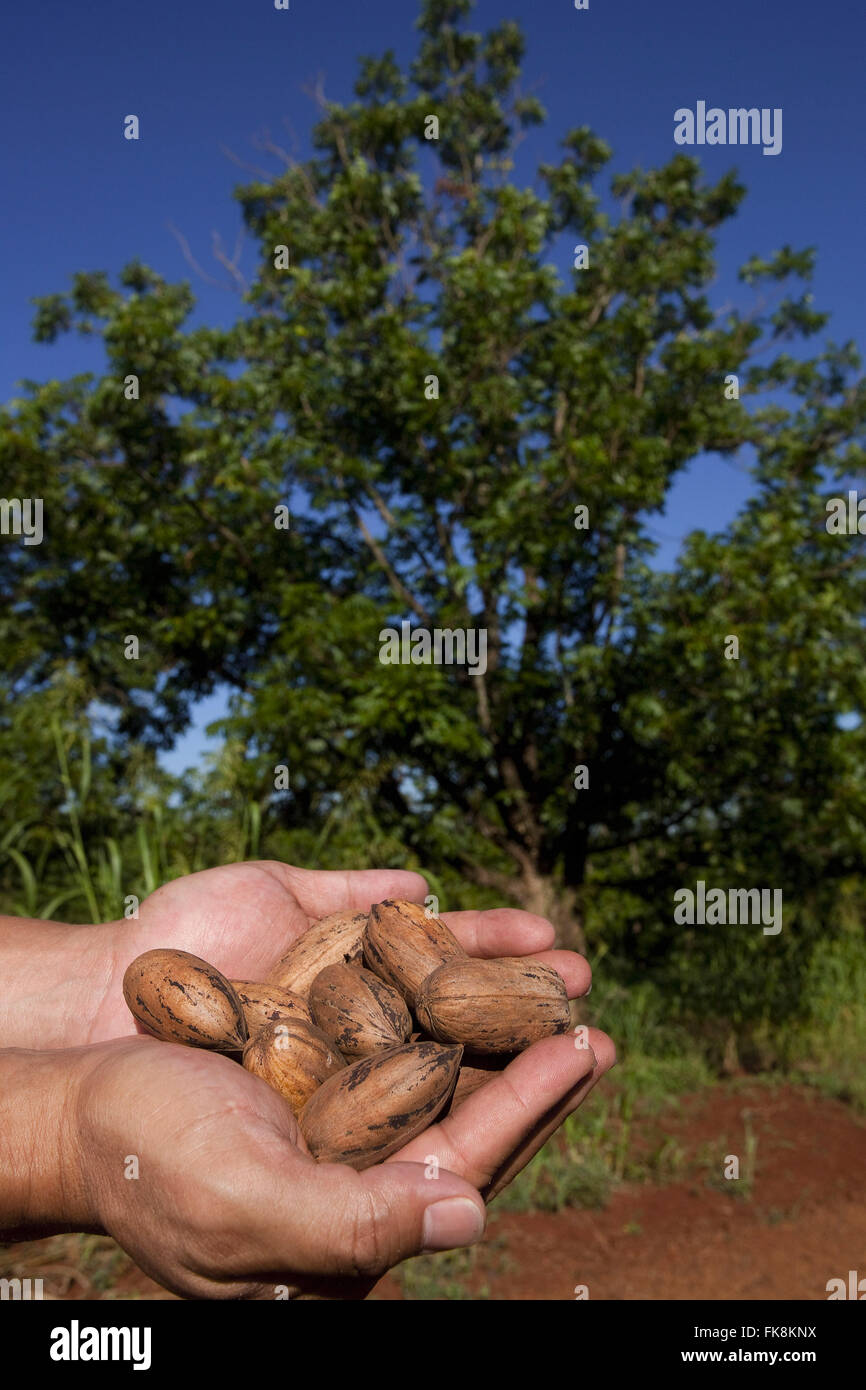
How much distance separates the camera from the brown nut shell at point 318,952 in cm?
253

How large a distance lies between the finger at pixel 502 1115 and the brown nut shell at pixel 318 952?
2.19ft

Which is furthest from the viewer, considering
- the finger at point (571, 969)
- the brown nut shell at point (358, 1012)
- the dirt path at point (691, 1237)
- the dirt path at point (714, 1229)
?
the dirt path at point (714, 1229)

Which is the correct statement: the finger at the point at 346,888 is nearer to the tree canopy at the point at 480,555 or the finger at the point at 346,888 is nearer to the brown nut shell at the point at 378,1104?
the brown nut shell at the point at 378,1104

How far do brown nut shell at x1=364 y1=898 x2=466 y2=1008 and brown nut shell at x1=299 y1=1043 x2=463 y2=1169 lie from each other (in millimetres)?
366

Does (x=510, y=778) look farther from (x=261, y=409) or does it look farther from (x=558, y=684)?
(x=261, y=409)

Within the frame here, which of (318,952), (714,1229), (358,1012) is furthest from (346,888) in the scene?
(714,1229)

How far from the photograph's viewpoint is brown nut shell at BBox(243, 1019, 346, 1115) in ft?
6.84

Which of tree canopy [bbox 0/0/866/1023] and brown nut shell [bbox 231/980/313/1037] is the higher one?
tree canopy [bbox 0/0/866/1023]

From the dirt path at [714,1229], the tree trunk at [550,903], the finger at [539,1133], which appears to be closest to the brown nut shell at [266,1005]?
the finger at [539,1133]

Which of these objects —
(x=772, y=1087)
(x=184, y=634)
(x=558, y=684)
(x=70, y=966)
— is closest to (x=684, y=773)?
(x=558, y=684)

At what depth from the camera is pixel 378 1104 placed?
187 cm

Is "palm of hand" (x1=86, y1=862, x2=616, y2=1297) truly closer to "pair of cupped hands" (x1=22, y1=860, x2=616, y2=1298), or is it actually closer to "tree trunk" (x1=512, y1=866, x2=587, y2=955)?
"pair of cupped hands" (x1=22, y1=860, x2=616, y2=1298)

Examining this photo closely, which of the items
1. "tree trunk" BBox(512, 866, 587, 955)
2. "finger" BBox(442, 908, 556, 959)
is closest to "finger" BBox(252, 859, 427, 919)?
"finger" BBox(442, 908, 556, 959)

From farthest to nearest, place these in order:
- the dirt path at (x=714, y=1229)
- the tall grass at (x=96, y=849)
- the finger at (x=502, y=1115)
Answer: the tall grass at (x=96, y=849), the dirt path at (x=714, y=1229), the finger at (x=502, y=1115)
